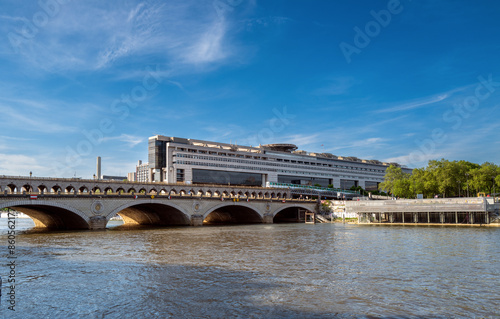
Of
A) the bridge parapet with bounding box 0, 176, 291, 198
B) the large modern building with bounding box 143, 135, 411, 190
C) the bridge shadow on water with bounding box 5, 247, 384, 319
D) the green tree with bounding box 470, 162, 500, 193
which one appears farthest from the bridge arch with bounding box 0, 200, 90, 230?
the green tree with bounding box 470, 162, 500, 193

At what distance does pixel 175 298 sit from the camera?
70.6 feet

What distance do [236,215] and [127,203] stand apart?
45.9 metres

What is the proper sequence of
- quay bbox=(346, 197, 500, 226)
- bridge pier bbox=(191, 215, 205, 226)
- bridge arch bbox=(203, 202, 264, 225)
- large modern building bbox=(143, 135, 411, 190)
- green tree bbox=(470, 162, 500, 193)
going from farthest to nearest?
large modern building bbox=(143, 135, 411, 190), bridge arch bbox=(203, 202, 264, 225), green tree bbox=(470, 162, 500, 193), bridge pier bbox=(191, 215, 205, 226), quay bbox=(346, 197, 500, 226)

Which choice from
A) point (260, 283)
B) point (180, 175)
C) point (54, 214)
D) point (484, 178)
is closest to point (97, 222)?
point (54, 214)

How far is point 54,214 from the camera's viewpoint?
259 feet

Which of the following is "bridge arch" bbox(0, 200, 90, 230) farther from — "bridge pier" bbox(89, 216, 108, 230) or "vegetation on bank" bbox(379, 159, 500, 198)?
"vegetation on bank" bbox(379, 159, 500, 198)

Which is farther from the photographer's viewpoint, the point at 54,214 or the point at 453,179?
the point at 453,179

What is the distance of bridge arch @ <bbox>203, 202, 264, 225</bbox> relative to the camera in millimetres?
109644

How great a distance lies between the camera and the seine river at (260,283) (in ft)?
62.1

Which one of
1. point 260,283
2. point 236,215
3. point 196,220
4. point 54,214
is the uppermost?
point 54,214

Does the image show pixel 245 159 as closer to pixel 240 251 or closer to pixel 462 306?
pixel 240 251

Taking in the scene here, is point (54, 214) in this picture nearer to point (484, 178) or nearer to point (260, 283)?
point (260, 283)

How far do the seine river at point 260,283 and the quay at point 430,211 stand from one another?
42251mm

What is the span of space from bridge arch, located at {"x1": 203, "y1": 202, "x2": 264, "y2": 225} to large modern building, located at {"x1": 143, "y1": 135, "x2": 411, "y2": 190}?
2697 cm
